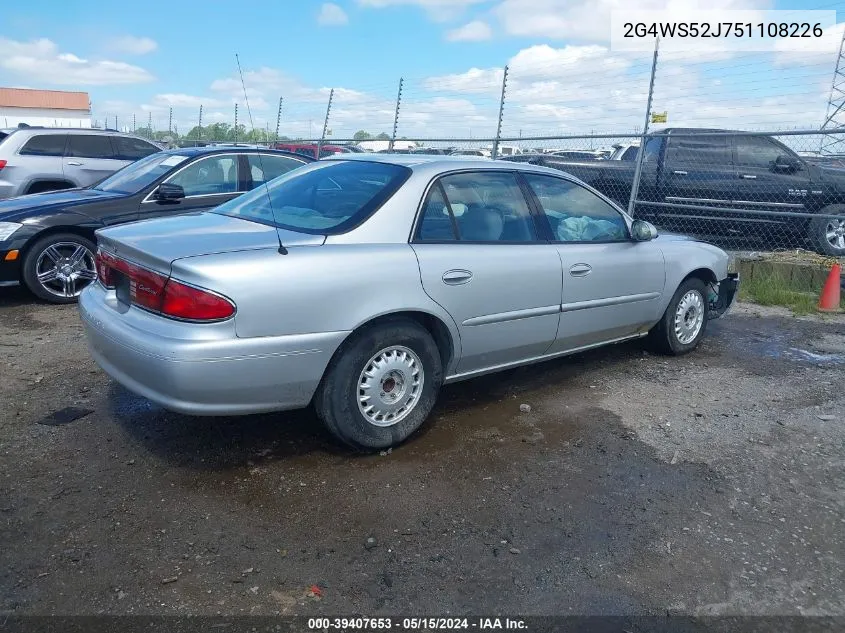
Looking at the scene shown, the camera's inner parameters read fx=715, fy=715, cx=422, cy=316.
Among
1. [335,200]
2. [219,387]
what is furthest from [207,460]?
[335,200]

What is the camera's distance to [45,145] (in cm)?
1054

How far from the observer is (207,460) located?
12.1 ft

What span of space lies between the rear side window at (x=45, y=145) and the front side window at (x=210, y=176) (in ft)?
14.6

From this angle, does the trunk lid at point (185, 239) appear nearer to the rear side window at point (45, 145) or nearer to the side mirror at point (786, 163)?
the rear side window at point (45, 145)

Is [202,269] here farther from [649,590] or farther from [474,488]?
[649,590]

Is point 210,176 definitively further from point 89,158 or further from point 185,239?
point 89,158

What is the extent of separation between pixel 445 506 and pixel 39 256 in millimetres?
5135

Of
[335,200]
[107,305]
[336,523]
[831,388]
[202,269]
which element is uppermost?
[335,200]

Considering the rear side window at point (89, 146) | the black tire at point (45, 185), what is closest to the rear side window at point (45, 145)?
the rear side window at point (89, 146)

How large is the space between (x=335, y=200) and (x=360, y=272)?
678 millimetres

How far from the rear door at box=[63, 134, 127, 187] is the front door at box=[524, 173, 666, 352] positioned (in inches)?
331

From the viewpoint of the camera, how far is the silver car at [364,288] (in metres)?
3.24

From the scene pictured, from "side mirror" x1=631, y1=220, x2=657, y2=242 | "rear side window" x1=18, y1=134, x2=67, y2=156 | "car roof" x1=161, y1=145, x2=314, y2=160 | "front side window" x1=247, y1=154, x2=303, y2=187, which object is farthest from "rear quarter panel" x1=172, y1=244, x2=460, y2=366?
"rear side window" x1=18, y1=134, x2=67, y2=156

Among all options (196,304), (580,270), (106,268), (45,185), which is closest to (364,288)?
(196,304)
